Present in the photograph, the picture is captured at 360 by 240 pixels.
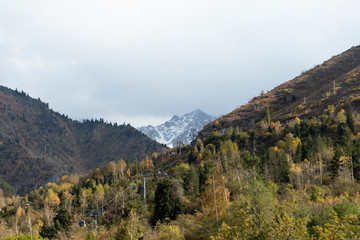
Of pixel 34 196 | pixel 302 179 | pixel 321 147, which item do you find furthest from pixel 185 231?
pixel 34 196

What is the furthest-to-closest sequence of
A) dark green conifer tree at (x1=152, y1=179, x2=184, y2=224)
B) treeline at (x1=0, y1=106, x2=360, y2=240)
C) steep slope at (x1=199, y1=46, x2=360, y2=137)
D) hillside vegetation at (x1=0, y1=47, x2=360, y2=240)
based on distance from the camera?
steep slope at (x1=199, y1=46, x2=360, y2=137)
dark green conifer tree at (x1=152, y1=179, x2=184, y2=224)
hillside vegetation at (x1=0, y1=47, x2=360, y2=240)
treeline at (x1=0, y1=106, x2=360, y2=240)

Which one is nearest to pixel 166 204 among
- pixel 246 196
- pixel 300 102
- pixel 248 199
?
pixel 246 196

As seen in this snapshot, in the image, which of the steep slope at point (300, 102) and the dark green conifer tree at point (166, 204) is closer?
the dark green conifer tree at point (166, 204)

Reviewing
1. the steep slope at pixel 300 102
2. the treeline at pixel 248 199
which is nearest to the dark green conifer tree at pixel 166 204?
the treeline at pixel 248 199

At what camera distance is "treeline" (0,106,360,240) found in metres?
13.7

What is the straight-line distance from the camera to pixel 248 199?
21.3 meters

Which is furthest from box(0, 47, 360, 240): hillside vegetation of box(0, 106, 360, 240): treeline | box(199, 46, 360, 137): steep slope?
box(199, 46, 360, 137): steep slope

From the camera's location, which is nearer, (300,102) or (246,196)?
(246,196)

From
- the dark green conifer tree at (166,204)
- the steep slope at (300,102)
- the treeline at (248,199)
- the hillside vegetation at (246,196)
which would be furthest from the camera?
the steep slope at (300,102)

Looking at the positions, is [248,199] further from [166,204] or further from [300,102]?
[300,102]

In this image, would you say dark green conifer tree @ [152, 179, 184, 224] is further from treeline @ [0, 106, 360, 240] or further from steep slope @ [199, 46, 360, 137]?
steep slope @ [199, 46, 360, 137]

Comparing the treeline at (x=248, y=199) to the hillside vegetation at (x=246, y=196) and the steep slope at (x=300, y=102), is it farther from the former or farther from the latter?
the steep slope at (x=300, y=102)

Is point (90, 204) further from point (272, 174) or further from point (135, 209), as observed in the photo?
point (272, 174)

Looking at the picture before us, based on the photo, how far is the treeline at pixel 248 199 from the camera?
13711 mm
